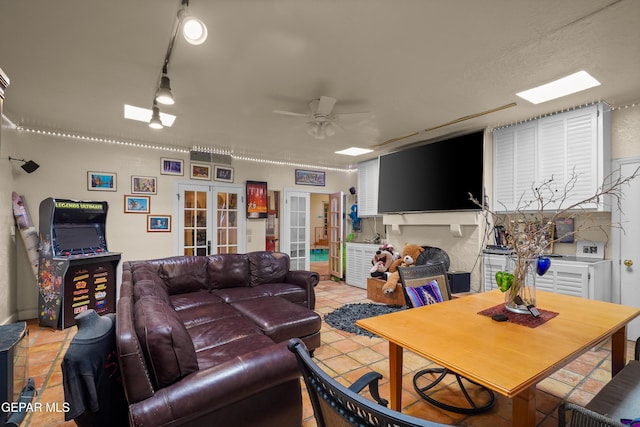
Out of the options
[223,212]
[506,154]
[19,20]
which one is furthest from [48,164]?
[506,154]

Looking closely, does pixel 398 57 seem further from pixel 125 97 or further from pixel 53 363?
pixel 53 363

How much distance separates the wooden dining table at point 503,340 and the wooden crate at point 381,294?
243 centimetres

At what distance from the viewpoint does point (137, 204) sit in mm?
4789

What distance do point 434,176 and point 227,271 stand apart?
3.34 metres

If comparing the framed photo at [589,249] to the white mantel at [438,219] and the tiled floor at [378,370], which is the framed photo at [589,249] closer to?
the tiled floor at [378,370]

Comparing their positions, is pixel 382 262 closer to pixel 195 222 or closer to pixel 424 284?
pixel 424 284

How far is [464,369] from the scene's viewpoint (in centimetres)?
123

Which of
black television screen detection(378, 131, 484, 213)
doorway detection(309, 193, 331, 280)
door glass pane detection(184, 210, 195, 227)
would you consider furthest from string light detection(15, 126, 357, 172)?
doorway detection(309, 193, 331, 280)

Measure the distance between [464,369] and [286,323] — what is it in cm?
176

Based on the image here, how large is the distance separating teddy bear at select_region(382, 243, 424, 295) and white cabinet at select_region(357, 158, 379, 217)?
1.28 meters

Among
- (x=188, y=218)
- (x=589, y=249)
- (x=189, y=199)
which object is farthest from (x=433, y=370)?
(x=189, y=199)

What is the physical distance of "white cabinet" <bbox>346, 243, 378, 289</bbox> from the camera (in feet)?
19.2

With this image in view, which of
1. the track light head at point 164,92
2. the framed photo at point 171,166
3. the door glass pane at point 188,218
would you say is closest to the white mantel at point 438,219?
the door glass pane at point 188,218

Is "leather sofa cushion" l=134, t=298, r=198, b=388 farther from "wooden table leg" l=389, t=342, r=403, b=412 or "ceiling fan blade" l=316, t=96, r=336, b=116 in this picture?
"ceiling fan blade" l=316, t=96, r=336, b=116
